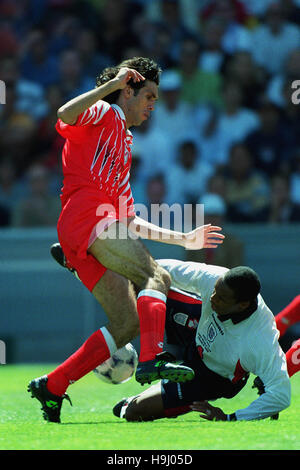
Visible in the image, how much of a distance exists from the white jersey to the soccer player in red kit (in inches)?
10.2

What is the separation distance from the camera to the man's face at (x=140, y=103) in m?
5.74

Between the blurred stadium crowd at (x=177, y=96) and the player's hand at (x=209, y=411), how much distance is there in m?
4.90

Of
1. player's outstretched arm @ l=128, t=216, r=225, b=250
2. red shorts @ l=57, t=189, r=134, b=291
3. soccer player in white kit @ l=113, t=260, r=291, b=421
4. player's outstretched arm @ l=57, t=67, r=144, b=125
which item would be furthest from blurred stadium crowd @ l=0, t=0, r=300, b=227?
player's outstretched arm @ l=57, t=67, r=144, b=125

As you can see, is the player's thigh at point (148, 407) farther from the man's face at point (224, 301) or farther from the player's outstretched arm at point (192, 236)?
the player's outstretched arm at point (192, 236)

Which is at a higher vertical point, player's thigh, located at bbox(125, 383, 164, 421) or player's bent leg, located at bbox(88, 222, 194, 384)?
player's bent leg, located at bbox(88, 222, 194, 384)

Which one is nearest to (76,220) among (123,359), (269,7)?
(123,359)

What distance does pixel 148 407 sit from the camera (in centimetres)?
→ 541

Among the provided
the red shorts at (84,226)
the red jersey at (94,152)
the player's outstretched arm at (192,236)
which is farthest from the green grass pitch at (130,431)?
the red jersey at (94,152)

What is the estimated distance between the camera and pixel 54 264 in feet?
35.0

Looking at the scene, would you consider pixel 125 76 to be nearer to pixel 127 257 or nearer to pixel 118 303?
pixel 127 257

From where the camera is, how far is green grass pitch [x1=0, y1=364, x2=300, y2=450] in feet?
13.8

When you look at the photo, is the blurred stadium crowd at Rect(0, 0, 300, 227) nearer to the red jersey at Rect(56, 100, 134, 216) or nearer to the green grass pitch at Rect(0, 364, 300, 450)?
the green grass pitch at Rect(0, 364, 300, 450)

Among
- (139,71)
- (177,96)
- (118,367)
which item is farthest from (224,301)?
(177,96)

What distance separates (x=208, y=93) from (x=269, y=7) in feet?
4.82
